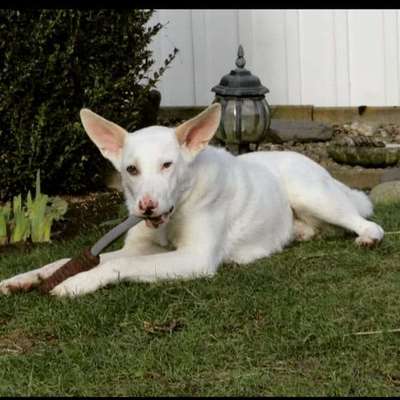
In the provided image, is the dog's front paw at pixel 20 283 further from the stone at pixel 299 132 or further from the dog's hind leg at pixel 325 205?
the stone at pixel 299 132

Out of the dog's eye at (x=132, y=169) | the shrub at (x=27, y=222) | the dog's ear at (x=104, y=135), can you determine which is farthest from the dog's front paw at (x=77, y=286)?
the shrub at (x=27, y=222)

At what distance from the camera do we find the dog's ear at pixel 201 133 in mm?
5445

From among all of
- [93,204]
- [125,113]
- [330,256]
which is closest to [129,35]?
[125,113]

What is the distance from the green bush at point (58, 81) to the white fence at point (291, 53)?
2.19m

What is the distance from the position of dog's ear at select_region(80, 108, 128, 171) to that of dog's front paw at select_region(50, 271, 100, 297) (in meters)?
0.63

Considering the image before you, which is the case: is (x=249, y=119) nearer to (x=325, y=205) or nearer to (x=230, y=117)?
(x=230, y=117)

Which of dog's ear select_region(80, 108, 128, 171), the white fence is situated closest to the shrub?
dog's ear select_region(80, 108, 128, 171)

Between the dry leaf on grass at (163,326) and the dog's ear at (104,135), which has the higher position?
the dog's ear at (104,135)

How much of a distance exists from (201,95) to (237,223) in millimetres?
4196

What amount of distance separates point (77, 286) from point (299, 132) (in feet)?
15.2

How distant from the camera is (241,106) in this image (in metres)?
7.65

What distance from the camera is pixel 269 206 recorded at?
19.7 feet

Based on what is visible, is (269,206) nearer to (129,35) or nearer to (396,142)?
(129,35)

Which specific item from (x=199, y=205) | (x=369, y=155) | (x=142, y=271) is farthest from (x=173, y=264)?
(x=369, y=155)
